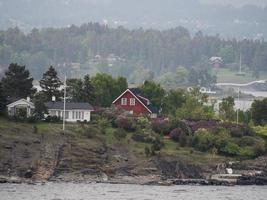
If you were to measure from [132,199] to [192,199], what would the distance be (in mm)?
3588

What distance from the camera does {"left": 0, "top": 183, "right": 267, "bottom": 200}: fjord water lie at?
67.0m

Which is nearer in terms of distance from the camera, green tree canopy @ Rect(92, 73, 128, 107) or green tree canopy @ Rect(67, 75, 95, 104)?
green tree canopy @ Rect(67, 75, 95, 104)

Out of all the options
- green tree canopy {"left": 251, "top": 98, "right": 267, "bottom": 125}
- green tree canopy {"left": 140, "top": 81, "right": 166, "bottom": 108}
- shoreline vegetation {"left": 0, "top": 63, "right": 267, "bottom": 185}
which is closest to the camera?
shoreline vegetation {"left": 0, "top": 63, "right": 267, "bottom": 185}

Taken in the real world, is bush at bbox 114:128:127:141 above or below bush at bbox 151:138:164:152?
above

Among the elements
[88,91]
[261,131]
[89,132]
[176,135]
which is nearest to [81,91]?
[88,91]

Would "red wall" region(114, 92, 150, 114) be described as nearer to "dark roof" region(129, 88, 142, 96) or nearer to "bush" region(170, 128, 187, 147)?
"dark roof" region(129, 88, 142, 96)

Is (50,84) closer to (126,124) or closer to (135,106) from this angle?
(135,106)

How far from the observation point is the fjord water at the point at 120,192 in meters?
67.0

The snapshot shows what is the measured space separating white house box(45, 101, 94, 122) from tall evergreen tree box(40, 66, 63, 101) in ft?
7.20

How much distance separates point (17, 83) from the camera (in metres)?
93.2

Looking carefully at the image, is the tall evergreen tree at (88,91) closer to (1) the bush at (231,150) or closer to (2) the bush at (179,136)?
(2) the bush at (179,136)

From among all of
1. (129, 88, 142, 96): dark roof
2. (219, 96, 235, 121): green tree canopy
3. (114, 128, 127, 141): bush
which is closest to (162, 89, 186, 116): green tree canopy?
(129, 88, 142, 96): dark roof

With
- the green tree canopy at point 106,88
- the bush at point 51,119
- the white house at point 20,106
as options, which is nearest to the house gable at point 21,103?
the white house at point 20,106

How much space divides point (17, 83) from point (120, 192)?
24859mm
